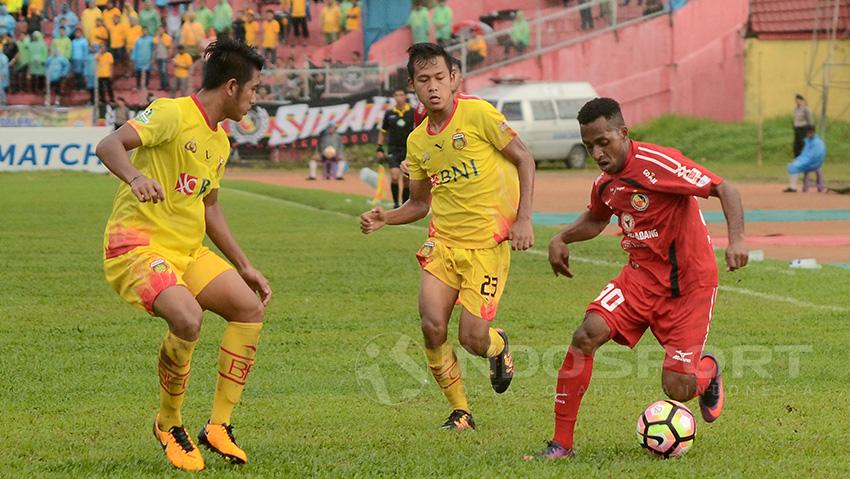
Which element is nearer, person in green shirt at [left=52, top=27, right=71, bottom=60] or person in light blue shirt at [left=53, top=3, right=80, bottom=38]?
person in green shirt at [left=52, top=27, right=71, bottom=60]

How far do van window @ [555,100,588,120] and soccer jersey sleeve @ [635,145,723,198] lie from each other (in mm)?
32848

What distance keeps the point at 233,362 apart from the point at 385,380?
2840 millimetres

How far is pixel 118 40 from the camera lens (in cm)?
4084

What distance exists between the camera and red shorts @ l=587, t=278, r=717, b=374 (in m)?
7.53

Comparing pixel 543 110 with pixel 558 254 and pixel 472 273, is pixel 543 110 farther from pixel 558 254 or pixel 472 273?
pixel 558 254

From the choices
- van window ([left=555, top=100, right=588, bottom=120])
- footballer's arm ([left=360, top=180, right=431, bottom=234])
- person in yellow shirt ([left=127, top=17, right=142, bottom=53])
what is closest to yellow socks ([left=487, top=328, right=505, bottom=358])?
footballer's arm ([left=360, top=180, right=431, bottom=234])

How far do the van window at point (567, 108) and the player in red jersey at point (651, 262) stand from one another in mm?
32700

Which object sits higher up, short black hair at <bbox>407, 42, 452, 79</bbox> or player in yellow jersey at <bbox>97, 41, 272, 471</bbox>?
short black hair at <bbox>407, 42, 452, 79</bbox>

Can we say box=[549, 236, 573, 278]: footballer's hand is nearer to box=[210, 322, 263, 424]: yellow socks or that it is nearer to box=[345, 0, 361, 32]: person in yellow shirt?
box=[210, 322, 263, 424]: yellow socks

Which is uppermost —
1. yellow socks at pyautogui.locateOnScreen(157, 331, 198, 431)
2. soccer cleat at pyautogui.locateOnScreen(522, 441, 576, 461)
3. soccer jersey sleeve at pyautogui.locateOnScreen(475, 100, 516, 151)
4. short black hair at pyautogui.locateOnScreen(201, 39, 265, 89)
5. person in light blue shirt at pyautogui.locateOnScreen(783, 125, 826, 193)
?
short black hair at pyautogui.locateOnScreen(201, 39, 265, 89)

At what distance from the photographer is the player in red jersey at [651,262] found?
24.2 feet

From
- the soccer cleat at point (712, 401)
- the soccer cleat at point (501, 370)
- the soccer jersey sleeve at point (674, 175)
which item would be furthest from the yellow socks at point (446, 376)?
the soccer jersey sleeve at point (674, 175)

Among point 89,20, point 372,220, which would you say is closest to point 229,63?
point 372,220

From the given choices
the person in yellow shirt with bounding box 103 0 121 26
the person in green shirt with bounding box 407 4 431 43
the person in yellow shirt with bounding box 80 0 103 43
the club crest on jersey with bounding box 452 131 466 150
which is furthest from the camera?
the person in green shirt with bounding box 407 4 431 43
